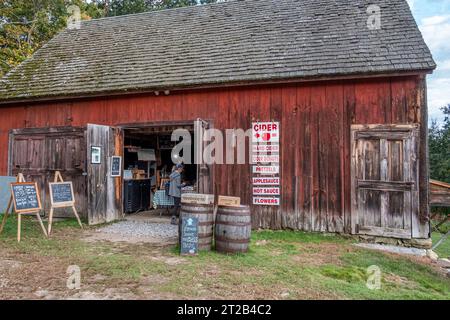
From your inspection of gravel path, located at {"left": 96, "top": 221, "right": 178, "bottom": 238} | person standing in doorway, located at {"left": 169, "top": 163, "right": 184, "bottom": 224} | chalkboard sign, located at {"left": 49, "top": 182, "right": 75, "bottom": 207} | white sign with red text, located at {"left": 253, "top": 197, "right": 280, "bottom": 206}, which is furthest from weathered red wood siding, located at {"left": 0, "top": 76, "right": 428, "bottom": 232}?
chalkboard sign, located at {"left": 49, "top": 182, "right": 75, "bottom": 207}

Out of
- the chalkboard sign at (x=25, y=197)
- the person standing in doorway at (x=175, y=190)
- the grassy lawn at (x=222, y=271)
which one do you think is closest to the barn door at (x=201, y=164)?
the person standing in doorway at (x=175, y=190)

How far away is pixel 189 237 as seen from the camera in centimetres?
528

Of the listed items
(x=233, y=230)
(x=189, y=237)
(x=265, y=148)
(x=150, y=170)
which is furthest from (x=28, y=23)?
(x=233, y=230)

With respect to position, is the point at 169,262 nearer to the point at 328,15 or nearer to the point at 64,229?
the point at 64,229

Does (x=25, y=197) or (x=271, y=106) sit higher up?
(x=271, y=106)

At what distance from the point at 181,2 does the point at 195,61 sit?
16.7m

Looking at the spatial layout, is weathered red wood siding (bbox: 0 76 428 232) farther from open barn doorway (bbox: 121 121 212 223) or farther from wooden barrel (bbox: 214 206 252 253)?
wooden barrel (bbox: 214 206 252 253)

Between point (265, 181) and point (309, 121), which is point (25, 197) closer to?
point (265, 181)

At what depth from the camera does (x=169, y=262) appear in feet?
16.3

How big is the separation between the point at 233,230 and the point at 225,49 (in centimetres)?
577

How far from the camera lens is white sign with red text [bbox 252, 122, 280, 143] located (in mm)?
7621

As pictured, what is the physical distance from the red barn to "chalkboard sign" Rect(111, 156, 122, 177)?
13 centimetres

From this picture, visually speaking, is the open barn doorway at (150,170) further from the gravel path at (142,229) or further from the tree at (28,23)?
the tree at (28,23)

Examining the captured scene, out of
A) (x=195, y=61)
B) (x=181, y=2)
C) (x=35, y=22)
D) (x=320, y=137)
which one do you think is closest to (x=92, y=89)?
(x=195, y=61)
